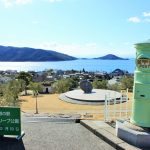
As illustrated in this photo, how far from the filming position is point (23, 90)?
2333 inches

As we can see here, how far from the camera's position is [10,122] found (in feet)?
28.8

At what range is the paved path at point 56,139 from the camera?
825 centimetres

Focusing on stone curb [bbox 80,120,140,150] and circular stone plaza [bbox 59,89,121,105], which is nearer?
stone curb [bbox 80,120,140,150]

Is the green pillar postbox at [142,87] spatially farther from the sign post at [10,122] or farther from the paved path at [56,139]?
the sign post at [10,122]

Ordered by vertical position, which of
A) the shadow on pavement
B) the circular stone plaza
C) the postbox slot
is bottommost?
the circular stone plaza

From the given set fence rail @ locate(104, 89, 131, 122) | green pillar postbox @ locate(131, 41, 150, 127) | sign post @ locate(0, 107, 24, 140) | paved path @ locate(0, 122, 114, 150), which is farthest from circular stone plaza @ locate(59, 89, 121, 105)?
sign post @ locate(0, 107, 24, 140)

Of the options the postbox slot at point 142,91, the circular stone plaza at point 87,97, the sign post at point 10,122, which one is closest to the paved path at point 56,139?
the sign post at point 10,122

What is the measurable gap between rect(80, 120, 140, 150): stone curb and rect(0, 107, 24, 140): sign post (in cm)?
203

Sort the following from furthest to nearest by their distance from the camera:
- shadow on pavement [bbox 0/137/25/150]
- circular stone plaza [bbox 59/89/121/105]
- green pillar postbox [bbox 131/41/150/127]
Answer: circular stone plaza [bbox 59/89/121/105]
green pillar postbox [bbox 131/41/150/127]
shadow on pavement [bbox 0/137/25/150]

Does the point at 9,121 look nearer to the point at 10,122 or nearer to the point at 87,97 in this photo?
the point at 10,122

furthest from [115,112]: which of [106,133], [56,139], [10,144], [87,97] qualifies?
[87,97]

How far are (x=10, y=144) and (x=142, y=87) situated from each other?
3350 millimetres

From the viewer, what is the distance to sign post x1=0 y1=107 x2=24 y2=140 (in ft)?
28.6

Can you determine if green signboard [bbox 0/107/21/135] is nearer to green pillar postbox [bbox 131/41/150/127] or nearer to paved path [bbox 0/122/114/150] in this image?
paved path [bbox 0/122/114/150]
